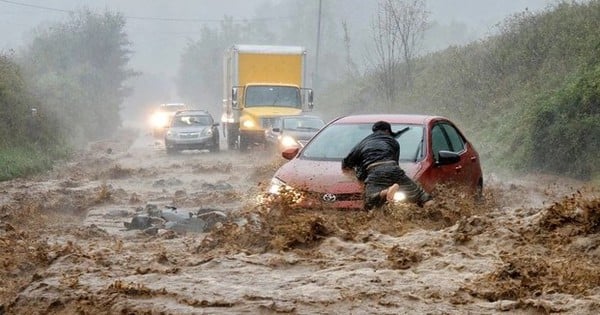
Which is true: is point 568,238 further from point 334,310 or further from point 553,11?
point 553,11

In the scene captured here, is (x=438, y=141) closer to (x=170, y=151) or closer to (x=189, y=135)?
(x=189, y=135)

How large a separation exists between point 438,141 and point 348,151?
118cm

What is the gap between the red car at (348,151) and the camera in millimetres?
9383

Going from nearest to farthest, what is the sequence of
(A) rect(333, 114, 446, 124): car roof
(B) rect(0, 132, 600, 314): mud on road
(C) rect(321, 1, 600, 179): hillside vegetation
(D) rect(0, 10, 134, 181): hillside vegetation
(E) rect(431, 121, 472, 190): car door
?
(B) rect(0, 132, 600, 314): mud on road, (E) rect(431, 121, 472, 190): car door, (A) rect(333, 114, 446, 124): car roof, (C) rect(321, 1, 600, 179): hillside vegetation, (D) rect(0, 10, 134, 181): hillside vegetation

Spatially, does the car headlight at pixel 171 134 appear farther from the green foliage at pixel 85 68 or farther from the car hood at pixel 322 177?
the car hood at pixel 322 177

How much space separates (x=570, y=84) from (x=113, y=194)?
34.2 ft

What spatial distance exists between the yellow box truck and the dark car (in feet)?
4.93

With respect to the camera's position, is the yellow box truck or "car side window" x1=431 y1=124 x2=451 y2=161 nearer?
"car side window" x1=431 y1=124 x2=451 y2=161

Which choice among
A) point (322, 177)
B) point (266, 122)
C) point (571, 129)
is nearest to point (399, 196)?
point (322, 177)

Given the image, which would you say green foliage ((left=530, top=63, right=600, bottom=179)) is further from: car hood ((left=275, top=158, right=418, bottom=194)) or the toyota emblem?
the toyota emblem

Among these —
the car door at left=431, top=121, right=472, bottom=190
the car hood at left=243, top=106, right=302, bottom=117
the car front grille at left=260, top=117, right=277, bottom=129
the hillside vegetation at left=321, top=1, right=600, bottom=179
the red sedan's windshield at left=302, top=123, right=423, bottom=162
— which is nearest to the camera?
the car door at left=431, top=121, right=472, bottom=190

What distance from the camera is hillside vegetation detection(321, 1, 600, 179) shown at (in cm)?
1966

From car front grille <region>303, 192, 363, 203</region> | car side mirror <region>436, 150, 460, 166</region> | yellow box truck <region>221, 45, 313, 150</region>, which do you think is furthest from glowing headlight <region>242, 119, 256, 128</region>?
car front grille <region>303, 192, 363, 203</region>

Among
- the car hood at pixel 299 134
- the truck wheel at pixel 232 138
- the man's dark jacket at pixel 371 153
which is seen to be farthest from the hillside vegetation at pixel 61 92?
the man's dark jacket at pixel 371 153
